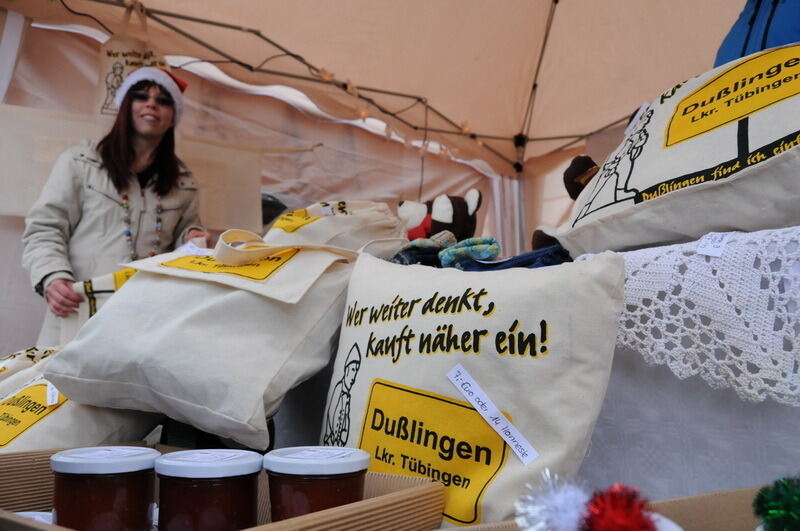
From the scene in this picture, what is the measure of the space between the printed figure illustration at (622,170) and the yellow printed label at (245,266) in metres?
0.36

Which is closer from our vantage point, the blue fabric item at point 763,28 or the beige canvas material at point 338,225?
the blue fabric item at point 763,28

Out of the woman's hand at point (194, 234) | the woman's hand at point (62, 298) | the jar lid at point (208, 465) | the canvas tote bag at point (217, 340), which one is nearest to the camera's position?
the jar lid at point (208, 465)

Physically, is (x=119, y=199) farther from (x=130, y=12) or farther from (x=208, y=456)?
(x=208, y=456)

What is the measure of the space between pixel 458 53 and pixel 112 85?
3.88 ft

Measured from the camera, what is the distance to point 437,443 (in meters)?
0.52

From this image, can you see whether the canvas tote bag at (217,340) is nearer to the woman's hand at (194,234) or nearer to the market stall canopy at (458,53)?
the woman's hand at (194,234)

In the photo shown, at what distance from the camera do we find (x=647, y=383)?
0.57 m

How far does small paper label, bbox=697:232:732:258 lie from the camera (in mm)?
512

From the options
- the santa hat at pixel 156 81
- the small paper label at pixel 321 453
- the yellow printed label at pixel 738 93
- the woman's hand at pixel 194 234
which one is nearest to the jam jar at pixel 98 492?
the small paper label at pixel 321 453

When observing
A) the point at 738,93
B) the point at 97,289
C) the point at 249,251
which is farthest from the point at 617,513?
the point at 97,289

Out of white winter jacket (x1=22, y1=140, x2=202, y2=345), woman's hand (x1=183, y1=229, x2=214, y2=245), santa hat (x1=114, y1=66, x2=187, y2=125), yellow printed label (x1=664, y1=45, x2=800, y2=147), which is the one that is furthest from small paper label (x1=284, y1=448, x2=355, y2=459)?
santa hat (x1=114, y1=66, x2=187, y2=125)

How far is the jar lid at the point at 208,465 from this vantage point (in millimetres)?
421

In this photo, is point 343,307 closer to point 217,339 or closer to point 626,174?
point 217,339

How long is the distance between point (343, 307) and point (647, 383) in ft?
1.19
